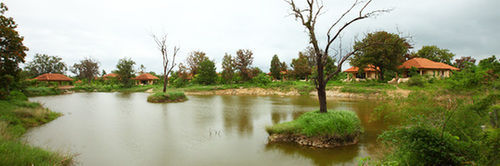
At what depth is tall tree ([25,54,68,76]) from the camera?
2085 inches

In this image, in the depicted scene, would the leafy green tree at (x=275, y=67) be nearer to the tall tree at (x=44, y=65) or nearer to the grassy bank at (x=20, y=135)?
the grassy bank at (x=20, y=135)

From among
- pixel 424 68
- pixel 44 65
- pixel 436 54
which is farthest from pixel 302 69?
pixel 44 65

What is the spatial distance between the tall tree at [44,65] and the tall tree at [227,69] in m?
49.3

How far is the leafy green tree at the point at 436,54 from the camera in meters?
35.6

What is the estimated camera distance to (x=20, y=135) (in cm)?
830

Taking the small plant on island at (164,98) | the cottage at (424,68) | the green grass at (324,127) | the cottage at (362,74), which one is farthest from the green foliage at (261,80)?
the green grass at (324,127)

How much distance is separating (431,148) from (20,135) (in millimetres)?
12870

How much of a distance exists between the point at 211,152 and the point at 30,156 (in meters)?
4.31

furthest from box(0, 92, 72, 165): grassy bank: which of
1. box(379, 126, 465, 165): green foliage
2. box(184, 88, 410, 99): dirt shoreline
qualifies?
box(184, 88, 410, 99): dirt shoreline

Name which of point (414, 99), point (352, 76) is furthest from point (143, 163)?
point (352, 76)

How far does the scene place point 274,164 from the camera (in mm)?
5977

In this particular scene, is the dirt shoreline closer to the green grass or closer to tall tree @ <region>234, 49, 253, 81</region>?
tall tree @ <region>234, 49, 253, 81</region>

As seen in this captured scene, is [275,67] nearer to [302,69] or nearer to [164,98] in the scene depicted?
[302,69]

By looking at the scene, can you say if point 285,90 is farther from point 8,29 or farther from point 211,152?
point 8,29
